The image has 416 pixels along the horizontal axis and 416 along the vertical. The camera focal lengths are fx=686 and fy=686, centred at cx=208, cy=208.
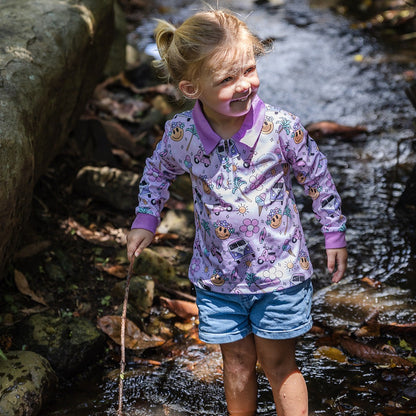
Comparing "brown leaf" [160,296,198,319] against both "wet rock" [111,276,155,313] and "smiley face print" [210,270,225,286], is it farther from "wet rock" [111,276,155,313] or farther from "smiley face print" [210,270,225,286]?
"smiley face print" [210,270,225,286]

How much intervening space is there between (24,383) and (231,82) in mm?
1485

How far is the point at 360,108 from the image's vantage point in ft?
19.0

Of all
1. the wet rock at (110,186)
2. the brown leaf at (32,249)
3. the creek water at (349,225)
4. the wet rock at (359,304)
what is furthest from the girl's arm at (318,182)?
the wet rock at (110,186)

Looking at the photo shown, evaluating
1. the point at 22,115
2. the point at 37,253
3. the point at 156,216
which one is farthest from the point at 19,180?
the point at 37,253

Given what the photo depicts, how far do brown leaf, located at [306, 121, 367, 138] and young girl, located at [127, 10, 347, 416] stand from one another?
2.90m

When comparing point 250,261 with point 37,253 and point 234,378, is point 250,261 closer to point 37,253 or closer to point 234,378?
point 234,378

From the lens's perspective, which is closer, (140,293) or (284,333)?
(284,333)

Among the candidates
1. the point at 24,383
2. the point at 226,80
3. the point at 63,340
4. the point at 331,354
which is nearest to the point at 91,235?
the point at 63,340

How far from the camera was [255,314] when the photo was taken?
2461mm

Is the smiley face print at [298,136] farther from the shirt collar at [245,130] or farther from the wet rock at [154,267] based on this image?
the wet rock at [154,267]

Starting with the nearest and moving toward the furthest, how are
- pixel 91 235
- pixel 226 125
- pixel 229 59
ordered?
1. pixel 229 59
2. pixel 226 125
3. pixel 91 235

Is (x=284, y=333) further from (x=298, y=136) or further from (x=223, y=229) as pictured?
(x=298, y=136)

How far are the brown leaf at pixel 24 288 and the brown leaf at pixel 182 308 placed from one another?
63 cm

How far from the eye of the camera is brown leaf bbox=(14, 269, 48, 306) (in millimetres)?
3451
